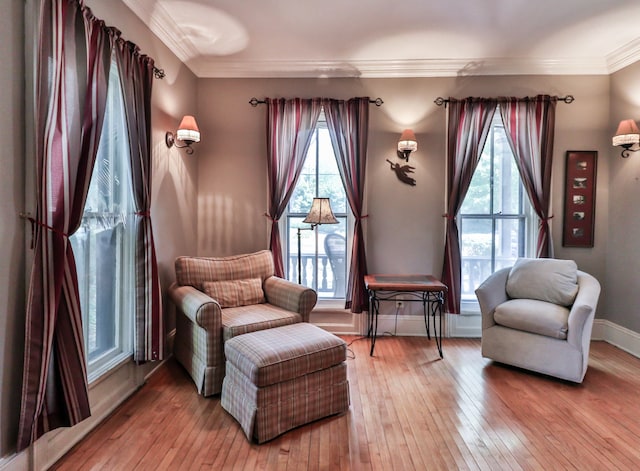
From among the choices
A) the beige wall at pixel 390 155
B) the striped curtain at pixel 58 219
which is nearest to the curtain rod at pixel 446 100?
the beige wall at pixel 390 155

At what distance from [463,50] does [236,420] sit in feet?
11.9

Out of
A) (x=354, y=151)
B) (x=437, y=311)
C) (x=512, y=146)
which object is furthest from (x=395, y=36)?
(x=437, y=311)

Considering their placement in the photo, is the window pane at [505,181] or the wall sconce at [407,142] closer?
the wall sconce at [407,142]

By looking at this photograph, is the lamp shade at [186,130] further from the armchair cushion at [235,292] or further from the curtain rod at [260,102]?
the armchair cushion at [235,292]

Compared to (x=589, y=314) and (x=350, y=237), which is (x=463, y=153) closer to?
(x=350, y=237)

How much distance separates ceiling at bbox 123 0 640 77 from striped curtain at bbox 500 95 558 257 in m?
0.37

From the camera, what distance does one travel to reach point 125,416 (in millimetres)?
2207

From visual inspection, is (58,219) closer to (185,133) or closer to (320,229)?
(185,133)

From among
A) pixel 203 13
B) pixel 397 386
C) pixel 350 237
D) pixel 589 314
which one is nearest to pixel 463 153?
pixel 350 237

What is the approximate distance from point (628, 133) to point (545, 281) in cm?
155

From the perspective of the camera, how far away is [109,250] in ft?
7.68

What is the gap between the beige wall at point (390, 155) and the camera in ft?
11.8

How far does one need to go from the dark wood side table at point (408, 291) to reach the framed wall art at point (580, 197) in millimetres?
1490

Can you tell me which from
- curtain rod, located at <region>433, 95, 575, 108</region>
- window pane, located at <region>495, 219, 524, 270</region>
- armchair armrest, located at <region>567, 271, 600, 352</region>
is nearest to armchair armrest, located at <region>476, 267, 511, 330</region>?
armchair armrest, located at <region>567, 271, 600, 352</region>
